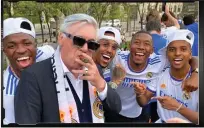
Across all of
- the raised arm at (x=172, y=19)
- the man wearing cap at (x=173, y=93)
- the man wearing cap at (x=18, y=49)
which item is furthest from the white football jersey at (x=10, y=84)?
the raised arm at (x=172, y=19)

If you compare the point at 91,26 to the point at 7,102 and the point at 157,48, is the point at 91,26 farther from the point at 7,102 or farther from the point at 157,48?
the point at 7,102

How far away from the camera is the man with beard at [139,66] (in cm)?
689

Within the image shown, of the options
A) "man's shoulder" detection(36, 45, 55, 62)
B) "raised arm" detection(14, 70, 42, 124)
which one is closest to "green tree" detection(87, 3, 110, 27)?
"man's shoulder" detection(36, 45, 55, 62)

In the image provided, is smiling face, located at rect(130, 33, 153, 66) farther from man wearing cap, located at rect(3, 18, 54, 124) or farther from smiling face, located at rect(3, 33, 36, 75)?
smiling face, located at rect(3, 33, 36, 75)

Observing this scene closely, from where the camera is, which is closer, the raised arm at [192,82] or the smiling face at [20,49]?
the smiling face at [20,49]

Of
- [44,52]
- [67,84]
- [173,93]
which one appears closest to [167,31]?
[173,93]

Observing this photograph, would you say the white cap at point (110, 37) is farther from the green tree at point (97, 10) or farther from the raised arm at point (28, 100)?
the raised arm at point (28, 100)

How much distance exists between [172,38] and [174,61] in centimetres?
27

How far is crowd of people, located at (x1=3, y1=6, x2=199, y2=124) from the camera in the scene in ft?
22.3

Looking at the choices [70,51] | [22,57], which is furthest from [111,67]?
[22,57]

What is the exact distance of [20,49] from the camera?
681 cm

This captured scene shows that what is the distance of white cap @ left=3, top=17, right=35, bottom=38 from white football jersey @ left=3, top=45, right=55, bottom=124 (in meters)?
0.23

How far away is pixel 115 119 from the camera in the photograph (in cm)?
705

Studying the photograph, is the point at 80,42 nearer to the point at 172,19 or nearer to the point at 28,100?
the point at 28,100
